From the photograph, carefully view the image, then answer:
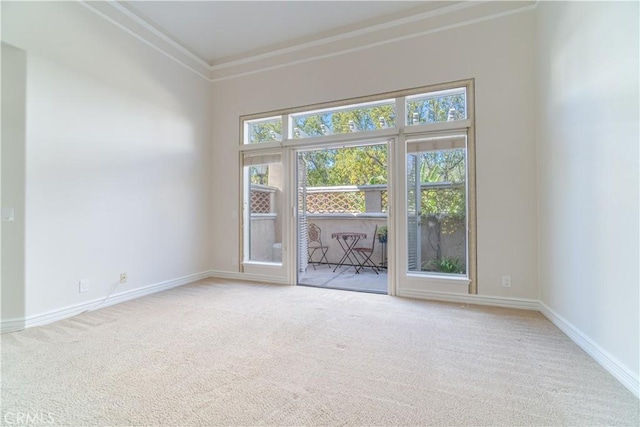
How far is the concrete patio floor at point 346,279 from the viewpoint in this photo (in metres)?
4.23

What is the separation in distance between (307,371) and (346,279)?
3.02m

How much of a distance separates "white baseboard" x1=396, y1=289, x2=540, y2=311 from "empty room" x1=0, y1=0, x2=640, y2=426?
0.03 metres

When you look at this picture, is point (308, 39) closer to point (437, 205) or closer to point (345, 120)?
point (345, 120)

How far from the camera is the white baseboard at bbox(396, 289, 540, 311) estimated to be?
10.0 feet

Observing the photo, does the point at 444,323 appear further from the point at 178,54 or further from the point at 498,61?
the point at 178,54

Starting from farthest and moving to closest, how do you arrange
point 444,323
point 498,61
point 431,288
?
point 431,288
point 498,61
point 444,323

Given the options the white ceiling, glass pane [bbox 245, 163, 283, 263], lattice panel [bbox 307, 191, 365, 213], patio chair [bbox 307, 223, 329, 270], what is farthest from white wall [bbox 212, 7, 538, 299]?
patio chair [bbox 307, 223, 329, 270]

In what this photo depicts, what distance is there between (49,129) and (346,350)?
3322 mm

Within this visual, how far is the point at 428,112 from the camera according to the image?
11.6ft

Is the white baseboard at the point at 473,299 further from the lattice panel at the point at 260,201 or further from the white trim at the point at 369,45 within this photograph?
the white trim at the point at 369,45

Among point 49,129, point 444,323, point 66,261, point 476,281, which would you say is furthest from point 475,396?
point 49,129

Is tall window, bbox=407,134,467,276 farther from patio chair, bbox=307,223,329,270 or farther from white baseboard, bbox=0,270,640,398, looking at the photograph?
patio chair, bbox=307,223,329,270

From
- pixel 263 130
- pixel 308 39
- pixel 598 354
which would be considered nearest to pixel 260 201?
pixel 263 130

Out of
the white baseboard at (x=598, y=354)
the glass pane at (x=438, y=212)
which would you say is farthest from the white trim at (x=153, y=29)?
the white baseboard at (x=598, y=354)
